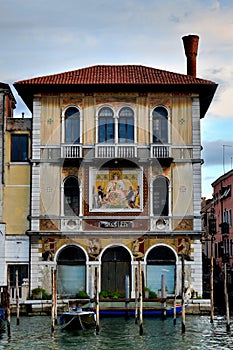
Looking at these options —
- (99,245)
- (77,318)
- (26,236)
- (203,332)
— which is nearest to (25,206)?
(26,236)

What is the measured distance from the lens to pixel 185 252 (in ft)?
97.2

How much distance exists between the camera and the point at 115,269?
97.6 feet

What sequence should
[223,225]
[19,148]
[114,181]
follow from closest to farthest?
[114,181] < [19,148] < [223,225]

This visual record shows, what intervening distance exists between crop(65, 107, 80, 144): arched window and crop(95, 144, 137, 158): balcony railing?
3.34 ft

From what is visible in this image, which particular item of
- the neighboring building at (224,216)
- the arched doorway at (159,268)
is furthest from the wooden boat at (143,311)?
the neighboring building at (224,216)

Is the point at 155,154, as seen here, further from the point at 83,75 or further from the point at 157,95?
the point at 83,75

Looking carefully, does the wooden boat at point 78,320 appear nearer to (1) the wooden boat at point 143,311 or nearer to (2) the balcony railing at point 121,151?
(1) the wooden boat at point 143,311

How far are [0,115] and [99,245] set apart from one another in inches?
267

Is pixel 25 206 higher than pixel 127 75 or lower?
lower

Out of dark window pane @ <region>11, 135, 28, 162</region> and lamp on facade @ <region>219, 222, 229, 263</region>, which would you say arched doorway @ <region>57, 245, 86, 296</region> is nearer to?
dark window pane @ <region>11, 135, 28, 162</region>

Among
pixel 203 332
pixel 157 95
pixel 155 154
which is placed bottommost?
pixel 203 332

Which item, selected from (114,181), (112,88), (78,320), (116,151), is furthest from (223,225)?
(78,320)

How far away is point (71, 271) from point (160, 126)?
6.83 metres

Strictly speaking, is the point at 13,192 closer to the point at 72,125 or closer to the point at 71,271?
the point at 72,125
